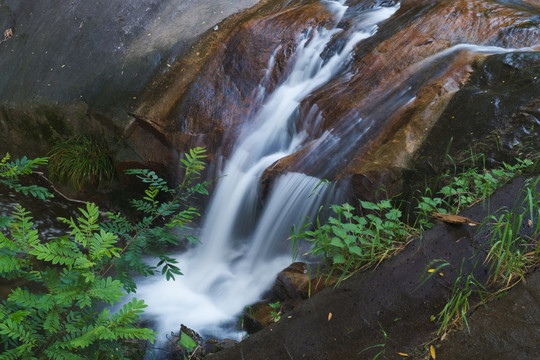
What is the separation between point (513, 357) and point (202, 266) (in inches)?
134

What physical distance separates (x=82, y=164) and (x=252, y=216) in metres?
2.53

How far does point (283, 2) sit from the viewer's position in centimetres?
640

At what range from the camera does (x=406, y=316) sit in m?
2.48

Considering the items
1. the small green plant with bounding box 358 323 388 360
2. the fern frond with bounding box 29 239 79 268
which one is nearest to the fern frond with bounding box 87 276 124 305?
the fern frond with bounding box 29 239 79 268

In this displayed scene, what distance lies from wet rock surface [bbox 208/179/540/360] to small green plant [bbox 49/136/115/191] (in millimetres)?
3988

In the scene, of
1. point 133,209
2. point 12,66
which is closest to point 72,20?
point 12,66

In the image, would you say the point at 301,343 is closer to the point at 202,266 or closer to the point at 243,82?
the point at 202,266

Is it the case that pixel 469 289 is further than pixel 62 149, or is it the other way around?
pixel 62 149

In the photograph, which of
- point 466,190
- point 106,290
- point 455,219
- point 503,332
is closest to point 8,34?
point 106,290

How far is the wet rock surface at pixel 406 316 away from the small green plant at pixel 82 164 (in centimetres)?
399

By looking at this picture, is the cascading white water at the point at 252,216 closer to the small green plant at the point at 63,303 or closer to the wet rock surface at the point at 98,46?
the wet rock surface at the point at 98,46

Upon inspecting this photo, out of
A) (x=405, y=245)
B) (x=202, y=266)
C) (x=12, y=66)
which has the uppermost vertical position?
(x=12, y=66)

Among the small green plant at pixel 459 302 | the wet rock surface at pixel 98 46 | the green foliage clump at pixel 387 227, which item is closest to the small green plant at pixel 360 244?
the green foliage clump at pixel 387 227

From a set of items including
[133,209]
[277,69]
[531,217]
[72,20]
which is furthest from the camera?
[72,20]
